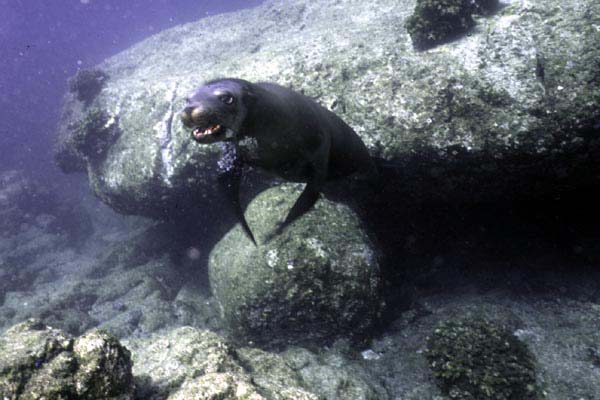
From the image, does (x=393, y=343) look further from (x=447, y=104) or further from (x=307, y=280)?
(x=447, y=104)

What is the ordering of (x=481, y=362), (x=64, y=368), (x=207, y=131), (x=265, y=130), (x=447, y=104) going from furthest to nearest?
(x=447, y=104), (x=481, y=362), (x=265, y=130), (x=64, y=368), (x=207, y=131)

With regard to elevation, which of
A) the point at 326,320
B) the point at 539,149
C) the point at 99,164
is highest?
the point at 539,149

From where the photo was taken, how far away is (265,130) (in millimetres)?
2984

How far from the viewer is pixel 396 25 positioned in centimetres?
746

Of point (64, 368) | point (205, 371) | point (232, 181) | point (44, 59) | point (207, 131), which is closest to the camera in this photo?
point (207, 131)

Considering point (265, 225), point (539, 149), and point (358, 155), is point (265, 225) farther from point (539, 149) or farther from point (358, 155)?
point (539, 149)

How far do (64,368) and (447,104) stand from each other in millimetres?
5324

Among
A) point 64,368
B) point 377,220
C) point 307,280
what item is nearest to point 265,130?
point 64,368

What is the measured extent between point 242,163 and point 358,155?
1922 millimetres

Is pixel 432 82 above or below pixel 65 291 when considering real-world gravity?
above

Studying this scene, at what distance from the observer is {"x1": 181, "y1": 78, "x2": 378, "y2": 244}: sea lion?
2389mm

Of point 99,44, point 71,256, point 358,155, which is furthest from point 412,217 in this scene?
point 99,44

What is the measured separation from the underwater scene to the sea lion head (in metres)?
0.01

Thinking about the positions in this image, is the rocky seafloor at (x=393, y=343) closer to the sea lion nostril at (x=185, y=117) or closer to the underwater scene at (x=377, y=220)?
the underwater scene at (x=377, y=220)
